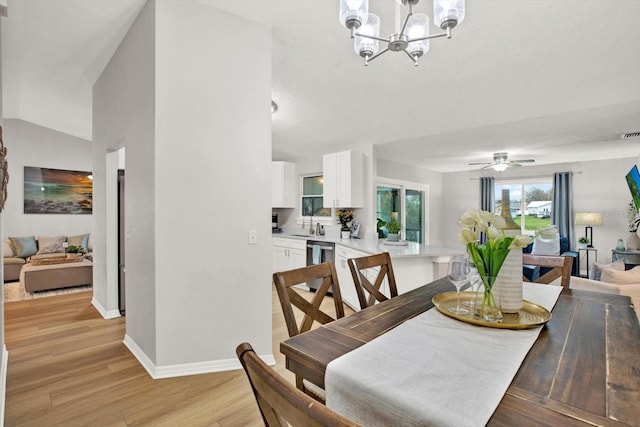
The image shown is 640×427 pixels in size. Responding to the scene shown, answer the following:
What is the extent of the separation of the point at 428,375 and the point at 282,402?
49 cm

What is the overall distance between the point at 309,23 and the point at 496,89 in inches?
76.7

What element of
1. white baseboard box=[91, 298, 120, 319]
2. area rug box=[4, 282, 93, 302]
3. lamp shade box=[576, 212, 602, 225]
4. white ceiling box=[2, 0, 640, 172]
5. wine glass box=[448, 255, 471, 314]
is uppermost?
white ceiling box=[2, 0, 640, 172]

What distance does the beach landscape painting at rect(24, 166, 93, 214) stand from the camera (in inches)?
244

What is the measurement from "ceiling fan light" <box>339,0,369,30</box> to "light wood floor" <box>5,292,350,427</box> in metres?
2.19

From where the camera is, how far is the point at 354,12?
152 cm

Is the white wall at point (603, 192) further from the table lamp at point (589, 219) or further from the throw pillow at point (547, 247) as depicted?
the throw pillow at point (547, 247)

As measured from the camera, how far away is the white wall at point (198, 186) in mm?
2254

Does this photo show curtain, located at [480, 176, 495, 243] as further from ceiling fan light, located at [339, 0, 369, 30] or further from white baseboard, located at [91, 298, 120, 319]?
white baseboard, located at [91, 298, 120, 319]

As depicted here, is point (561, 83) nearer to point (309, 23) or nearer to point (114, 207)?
point (309, 23)

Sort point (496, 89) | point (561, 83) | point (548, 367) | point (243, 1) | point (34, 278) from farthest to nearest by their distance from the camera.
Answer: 1. point (34, 278)
2. point (496, 89)
3. point (561, 83)
4. point (243, 1)
5. point (548, 367)

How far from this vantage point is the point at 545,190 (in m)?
6.97

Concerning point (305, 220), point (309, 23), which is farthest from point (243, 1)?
point (305, 220)

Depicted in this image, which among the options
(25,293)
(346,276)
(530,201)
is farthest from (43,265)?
(530,201)

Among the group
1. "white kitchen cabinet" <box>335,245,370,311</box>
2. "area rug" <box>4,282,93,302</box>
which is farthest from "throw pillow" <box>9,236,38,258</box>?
"white kitchen cabinet" <box>335,245,370,311</box>
